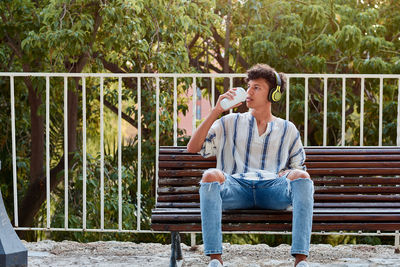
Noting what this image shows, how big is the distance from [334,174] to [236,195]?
806 mm

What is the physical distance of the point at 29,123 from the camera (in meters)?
8.38

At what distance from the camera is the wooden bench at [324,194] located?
11.1 feet

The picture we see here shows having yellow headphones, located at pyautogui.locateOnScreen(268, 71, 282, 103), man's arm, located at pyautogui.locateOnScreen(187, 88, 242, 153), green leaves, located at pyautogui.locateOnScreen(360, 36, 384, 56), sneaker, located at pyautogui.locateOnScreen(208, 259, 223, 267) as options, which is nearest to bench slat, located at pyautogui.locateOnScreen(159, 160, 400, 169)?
man's arm, located at pyautogui.locateOnScreen(187, 88, 242, 153)

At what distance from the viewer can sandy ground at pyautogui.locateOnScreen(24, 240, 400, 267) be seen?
4133 mm

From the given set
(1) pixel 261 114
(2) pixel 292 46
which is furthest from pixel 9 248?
(2) pixel 292 46

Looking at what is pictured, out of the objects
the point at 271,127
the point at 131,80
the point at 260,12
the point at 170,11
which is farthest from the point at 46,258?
the point at 260,12

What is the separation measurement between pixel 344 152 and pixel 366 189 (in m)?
0.29

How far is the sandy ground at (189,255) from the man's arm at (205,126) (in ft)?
2.85

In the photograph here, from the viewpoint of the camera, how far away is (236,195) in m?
3.47

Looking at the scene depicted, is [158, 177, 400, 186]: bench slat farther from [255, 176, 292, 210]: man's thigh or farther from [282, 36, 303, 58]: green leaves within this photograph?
[282, 36, 303, 58]: green leaves

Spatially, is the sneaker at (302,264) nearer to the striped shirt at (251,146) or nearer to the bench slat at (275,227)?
the bench slat at (275,227)

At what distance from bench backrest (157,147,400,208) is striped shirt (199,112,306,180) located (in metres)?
0.25

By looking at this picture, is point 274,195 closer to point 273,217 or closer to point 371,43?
point 273,217

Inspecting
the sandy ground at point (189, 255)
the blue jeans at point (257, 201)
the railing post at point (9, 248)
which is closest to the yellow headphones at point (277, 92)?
the blue jeans at point (257, 201)
